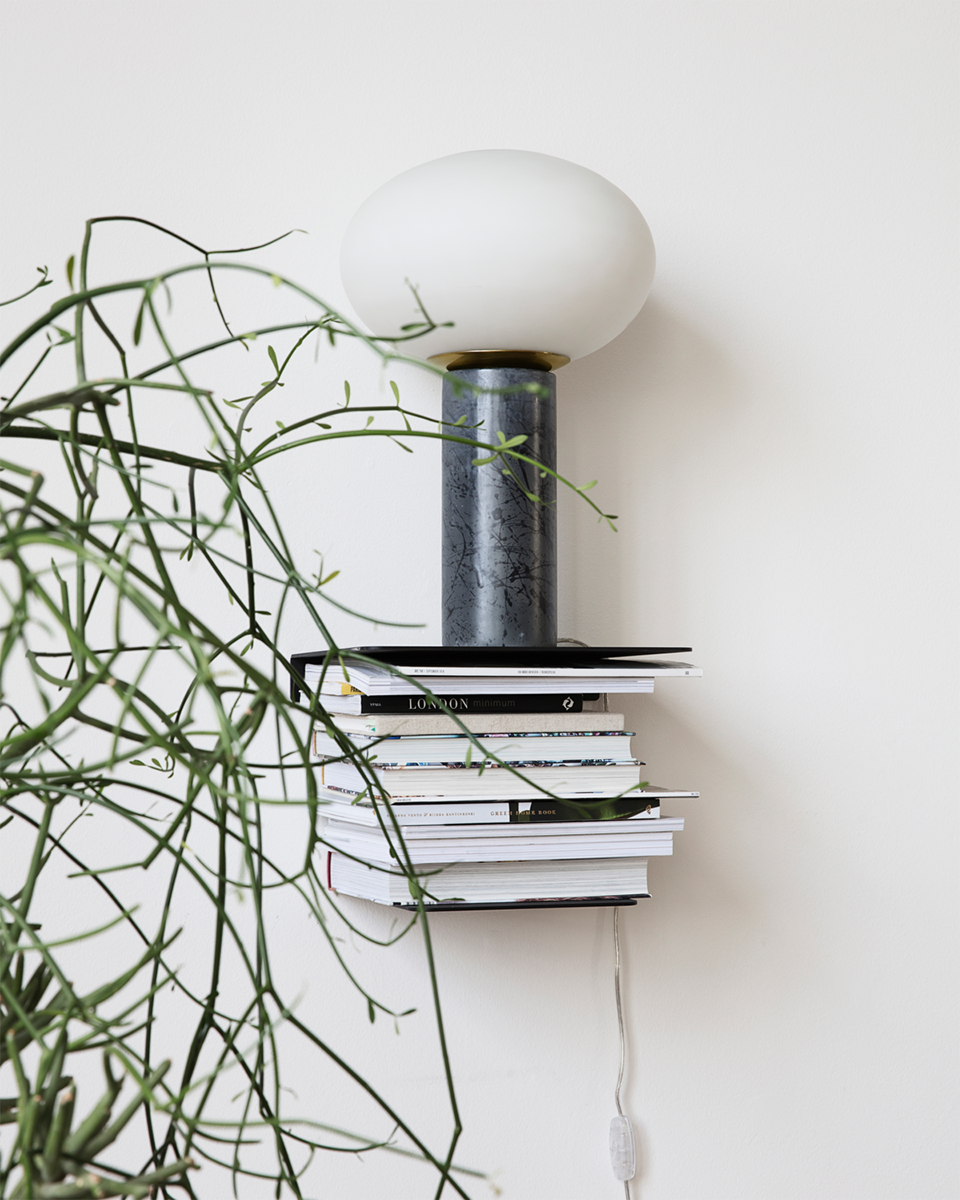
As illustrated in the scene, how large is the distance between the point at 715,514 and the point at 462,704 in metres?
0.42

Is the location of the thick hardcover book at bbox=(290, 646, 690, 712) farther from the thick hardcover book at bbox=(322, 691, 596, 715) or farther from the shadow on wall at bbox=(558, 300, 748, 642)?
the shadow on wall at bbox=(558, 300, 748, 642)

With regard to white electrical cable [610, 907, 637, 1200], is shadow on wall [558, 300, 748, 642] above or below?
above

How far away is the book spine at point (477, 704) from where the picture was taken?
97cm

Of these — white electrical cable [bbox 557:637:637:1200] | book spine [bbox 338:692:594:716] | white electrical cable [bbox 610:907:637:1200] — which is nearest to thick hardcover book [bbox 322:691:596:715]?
book spine [bbox 338:692:594:716]

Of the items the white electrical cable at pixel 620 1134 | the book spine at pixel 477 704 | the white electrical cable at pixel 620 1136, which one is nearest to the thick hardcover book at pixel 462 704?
the book spine at pixel 477 704

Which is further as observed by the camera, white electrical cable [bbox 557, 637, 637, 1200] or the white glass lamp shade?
white electrical cable [bbox 557, 637, 637, 1200]

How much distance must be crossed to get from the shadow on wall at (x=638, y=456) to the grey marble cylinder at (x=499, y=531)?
0.17 meters

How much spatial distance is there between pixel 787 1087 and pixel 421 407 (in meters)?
0.90

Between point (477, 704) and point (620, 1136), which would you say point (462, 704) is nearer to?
point (477, 704)

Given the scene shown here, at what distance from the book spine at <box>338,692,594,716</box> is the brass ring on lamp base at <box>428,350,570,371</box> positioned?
33cm

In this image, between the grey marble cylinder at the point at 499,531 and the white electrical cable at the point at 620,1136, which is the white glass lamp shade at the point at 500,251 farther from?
the white electrical cable at the point at 620,1136

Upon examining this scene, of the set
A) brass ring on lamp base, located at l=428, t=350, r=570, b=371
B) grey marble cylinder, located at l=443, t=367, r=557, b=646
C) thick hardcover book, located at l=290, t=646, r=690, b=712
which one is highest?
brass ring on lamp base, located at l=428, t=350, r=570, b=371

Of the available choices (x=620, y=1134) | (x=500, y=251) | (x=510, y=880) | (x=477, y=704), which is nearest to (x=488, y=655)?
(x=477, y=704)

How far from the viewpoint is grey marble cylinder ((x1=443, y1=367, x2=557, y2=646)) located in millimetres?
1020
